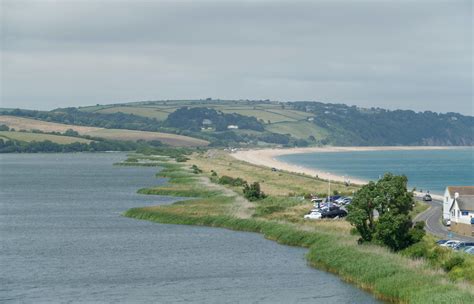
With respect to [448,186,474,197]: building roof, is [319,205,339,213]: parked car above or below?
below

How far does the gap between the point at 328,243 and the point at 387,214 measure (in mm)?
6748

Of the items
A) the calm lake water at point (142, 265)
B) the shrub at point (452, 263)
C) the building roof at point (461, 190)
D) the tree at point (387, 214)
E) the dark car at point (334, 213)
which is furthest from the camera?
the building roof at point (461, 190)

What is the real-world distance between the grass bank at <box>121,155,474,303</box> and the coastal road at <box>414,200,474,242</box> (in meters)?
7.08

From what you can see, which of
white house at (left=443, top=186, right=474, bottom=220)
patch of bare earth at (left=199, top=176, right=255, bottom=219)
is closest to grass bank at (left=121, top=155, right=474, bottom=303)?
patch of bare earth at (left=199, top=176, right=255, bottom=219)

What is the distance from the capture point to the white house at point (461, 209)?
73.9 m

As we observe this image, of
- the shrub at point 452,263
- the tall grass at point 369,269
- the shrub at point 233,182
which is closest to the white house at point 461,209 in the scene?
the tall grass at point 369,269

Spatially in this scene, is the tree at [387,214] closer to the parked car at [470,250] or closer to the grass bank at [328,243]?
the grass bank at [328,243]

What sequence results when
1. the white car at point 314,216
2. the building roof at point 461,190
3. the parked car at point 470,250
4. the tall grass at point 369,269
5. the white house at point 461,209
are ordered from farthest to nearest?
the building roof at point 461,190 → the white car at point 314,216 → the white house at point 461,209 → the parked car at point 470,250 → the tall grass at point 369,269

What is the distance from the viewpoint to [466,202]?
7919cm

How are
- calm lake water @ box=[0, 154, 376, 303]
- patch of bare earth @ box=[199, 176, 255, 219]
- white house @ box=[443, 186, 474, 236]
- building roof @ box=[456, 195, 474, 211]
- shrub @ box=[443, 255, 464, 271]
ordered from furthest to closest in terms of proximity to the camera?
patch of bare earth @ box=[199, 176, 255, 219], building roof @ box=[456, 195, 474, 211], white house @ box=[443, 186, 474, 236], calm lake water @ box=[0, 154, 376, 303], shrub @ box=[443, 255, 464, 271]

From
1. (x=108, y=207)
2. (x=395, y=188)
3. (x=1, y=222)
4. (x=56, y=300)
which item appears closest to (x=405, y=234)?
(x=395, y=188)

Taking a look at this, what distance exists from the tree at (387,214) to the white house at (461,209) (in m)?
14.3

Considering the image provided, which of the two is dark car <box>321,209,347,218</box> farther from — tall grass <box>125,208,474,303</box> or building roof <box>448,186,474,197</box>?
building roof <box>448,186,474,197</box>

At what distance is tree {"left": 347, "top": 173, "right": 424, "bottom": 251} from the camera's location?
58281 mm
